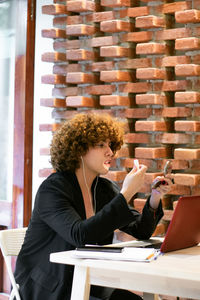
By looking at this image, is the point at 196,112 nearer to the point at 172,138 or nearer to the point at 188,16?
the point at 172,138

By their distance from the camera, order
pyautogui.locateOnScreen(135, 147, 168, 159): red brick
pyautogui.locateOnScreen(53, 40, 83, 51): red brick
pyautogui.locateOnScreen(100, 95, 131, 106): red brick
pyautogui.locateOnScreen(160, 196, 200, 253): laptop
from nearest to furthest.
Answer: pyautogui.locateOnScreen(160, 196, 200, 253): laptop → pyautogui.locateOnScreen(135, 147, 168, 159): red brick → pyautogui.locateOnScreen(100, 95, 131, 106): red brick → pyautogui.locateOnScreen(53, 40, 83, 51): red brick

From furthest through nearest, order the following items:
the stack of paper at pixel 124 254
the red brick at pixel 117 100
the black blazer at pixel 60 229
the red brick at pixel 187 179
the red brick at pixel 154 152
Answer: the red brick at pixel 117 100
the red brick at pixel 154 152
the red brick at pixel 187 179
the black blazer at pixel 60 229
the stack of paper at pixel 124 254

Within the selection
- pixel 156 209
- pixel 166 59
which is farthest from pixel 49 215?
pixel 166 59

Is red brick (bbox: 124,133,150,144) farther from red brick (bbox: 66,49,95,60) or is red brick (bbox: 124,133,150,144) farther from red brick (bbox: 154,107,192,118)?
red brick (bbox: 66,49,95,60)

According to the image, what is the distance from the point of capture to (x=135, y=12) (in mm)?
3482

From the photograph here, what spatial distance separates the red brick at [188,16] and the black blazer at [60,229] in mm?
1134

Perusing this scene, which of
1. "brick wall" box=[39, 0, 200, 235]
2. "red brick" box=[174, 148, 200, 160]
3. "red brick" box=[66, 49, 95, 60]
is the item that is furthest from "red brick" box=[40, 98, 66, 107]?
"red brick" box=[174, 148, 200, 160]

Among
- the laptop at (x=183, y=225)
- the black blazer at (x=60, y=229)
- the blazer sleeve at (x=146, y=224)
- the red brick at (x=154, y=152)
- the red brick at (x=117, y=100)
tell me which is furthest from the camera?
the red brick at (x=117, y=100)

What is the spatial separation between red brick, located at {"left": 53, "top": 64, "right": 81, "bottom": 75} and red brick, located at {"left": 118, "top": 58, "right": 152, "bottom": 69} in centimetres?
34

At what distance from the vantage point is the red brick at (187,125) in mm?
3191

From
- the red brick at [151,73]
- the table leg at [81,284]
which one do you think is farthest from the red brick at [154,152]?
the table leg at [81,284]

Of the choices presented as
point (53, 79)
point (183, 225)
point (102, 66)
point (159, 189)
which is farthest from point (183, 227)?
point (53, 79)

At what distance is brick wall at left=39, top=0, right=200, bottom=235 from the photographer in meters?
3.25

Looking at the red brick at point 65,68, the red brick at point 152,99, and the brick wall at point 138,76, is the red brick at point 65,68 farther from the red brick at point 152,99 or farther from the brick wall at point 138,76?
the red brick at point 152,99
